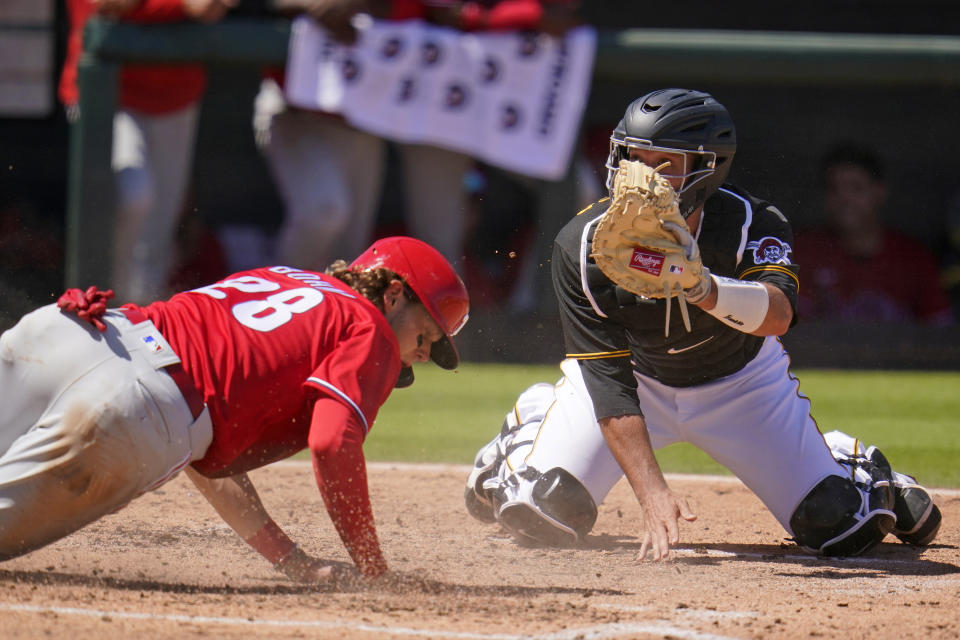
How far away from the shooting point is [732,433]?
14.8ft

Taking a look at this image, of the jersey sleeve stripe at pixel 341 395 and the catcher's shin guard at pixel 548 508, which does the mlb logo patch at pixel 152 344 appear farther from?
the catcher's shin guard at pixel 548 508

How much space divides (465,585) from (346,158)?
571cm

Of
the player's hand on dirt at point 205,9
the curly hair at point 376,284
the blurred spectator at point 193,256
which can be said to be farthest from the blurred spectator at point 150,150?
the curly hair at point 376,284

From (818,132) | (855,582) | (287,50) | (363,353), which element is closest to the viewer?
(363,353)

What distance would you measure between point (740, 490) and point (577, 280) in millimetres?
1895

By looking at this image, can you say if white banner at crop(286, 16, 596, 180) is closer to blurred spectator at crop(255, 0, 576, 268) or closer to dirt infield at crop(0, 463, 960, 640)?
blurred spectator at crop(255, 0, 576, 268)

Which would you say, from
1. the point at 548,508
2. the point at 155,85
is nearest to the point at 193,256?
the point at 155,85

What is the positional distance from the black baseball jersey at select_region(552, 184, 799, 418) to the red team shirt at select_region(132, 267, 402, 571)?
2.88ft

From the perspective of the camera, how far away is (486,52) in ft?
29.3

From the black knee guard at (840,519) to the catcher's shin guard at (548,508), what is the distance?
2.31 ft

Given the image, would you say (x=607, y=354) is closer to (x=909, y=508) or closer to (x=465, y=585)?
(x=465, y=585)

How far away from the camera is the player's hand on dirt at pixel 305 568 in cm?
366

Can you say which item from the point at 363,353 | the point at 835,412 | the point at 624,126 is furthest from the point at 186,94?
the point at 363,353

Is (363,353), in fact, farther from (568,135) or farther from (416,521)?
(568,135)
